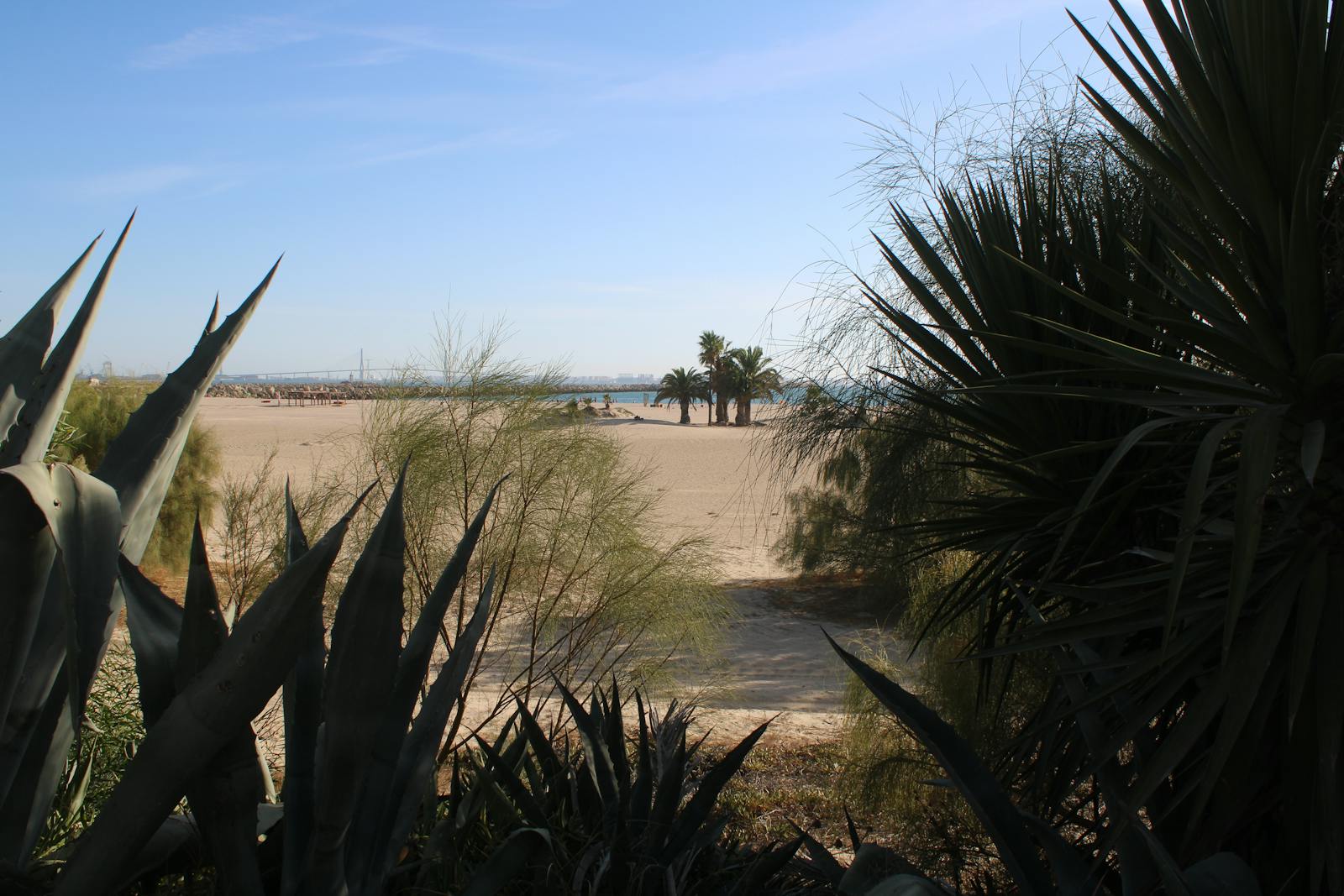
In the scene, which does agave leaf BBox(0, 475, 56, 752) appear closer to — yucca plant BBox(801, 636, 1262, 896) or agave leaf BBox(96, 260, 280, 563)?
agave leaf BBox(96, 260, 280, 563)

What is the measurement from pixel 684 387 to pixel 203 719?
56.2 meters

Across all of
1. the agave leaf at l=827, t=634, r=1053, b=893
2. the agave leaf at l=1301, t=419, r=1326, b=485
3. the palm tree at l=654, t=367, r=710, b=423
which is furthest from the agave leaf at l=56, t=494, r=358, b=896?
the palm tree at l=654, t=367, r=710, b=423

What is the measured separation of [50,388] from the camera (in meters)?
2.34

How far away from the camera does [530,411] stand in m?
6.01

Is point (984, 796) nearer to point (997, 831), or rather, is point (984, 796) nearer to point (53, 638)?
point (997, 831)

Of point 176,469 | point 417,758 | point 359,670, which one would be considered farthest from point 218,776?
point 176,469

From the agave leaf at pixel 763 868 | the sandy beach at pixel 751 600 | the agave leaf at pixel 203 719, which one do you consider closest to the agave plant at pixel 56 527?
the agave leaf at pixel 203 719

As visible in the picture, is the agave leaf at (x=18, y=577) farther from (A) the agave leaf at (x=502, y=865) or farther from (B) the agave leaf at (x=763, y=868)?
(B) the agave leaf at (x=763, y=868)

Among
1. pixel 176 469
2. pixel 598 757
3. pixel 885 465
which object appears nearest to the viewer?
pixel 598 757

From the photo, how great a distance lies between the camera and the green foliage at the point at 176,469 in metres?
10.2

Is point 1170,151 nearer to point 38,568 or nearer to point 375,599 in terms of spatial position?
point 375,599

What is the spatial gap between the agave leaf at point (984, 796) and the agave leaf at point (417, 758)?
884 mm

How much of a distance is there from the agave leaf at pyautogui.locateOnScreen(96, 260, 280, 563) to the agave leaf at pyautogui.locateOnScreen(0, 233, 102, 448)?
0.87 feet

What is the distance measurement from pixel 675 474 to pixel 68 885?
24.9 meters
